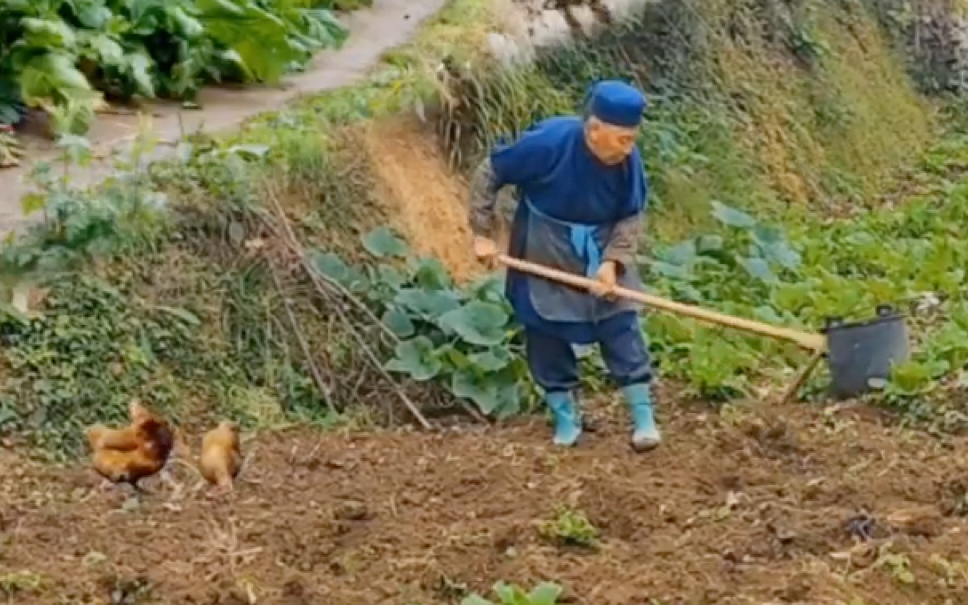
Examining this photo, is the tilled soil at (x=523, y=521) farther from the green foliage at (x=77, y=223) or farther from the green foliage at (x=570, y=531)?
the green foliage at (x=77, y=223)

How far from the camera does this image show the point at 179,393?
6.55 m

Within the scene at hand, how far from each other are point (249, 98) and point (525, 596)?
452 centimetres

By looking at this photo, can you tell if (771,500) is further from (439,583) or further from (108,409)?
(108,409)

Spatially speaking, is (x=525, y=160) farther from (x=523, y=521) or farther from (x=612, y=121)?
(x=523, y=521)

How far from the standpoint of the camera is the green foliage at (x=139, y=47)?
7941mm

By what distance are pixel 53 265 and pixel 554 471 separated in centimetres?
176

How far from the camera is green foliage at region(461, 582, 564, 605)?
15.0 ft

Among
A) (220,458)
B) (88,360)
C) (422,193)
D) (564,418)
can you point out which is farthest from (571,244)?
(422,193)

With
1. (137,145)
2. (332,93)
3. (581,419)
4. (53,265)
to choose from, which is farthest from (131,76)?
(581,419)

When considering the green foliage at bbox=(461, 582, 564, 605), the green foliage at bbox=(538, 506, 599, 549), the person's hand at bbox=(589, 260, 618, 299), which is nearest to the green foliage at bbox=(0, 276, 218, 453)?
the person's hand at bbox=(589, 260, 618, 299)

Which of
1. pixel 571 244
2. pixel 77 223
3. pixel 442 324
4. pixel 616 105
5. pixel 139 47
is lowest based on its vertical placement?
pixel 442 324

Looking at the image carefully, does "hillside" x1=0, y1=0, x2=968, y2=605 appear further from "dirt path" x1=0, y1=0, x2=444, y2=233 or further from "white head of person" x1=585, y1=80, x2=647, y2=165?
"white head of person" x1=585, y1=80, x2=647, y2=165

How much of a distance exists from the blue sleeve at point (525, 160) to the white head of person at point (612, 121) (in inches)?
6.3

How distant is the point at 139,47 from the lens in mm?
8547
